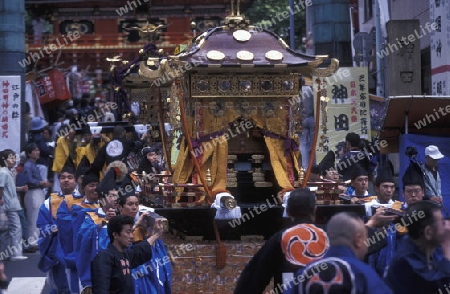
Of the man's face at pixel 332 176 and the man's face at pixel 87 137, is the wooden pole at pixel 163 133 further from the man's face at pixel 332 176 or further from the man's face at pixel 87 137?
the man's face at pixel 87 137

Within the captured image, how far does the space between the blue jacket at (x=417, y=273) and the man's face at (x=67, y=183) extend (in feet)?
19.3

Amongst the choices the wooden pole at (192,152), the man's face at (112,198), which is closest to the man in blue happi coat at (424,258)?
the man's face at (112,198)

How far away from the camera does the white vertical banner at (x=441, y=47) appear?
14.9 meters

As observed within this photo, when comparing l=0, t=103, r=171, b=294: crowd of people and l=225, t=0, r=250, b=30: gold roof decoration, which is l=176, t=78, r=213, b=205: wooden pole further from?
l=225, t=0, r=250, b=30: gold roof decoration

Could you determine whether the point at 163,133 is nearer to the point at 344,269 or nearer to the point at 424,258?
the point at 424,258

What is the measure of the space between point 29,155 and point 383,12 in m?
6.79

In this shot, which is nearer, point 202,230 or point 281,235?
point 281,235

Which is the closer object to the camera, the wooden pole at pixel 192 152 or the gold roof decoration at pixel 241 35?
the wooden pole at pixel 192 152

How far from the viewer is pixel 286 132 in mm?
11523

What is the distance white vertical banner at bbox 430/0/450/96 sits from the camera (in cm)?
1489

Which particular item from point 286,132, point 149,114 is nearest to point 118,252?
point 286,132

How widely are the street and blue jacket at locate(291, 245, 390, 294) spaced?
764cm

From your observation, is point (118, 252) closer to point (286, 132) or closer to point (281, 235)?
point (281, 235)

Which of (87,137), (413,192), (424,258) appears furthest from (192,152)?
(87,137)
